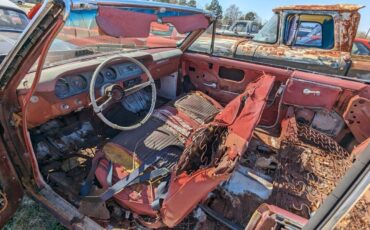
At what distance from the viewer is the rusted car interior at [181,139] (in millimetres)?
1706

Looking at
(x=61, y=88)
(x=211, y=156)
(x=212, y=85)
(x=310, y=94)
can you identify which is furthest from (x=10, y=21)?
(x=310, y=94)

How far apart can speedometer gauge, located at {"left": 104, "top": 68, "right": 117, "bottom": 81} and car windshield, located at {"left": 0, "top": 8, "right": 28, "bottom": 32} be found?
3360mm

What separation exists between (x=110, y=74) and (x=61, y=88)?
0.52 metres

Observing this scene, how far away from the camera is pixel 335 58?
4527mm

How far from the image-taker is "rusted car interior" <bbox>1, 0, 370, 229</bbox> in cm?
171

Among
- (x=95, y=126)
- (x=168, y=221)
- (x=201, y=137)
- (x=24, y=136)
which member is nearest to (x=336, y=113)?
(x=201, y=137)

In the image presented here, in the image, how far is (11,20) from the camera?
481cm

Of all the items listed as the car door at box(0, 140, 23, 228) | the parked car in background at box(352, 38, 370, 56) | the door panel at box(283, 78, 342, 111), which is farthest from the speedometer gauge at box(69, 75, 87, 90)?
the parked car in background at box(352, 38, 370, 56)

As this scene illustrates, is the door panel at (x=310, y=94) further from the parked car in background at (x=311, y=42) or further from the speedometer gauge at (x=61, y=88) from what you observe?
the speedometer gauge at (x=61, y=88)

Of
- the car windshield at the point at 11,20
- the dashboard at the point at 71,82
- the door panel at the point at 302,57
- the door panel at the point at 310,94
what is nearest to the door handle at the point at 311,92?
the door panel at the point at 310,94

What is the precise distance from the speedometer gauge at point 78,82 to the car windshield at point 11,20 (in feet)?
Result: 11.2

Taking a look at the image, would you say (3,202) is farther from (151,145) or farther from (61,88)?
(151,145)

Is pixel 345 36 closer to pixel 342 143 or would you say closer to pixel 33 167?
pixel 342 143

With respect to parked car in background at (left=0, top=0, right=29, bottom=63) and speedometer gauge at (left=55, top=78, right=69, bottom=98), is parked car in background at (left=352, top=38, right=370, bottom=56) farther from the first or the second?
parked car in background at (left=0, top=0, right=29, bottom=63)
